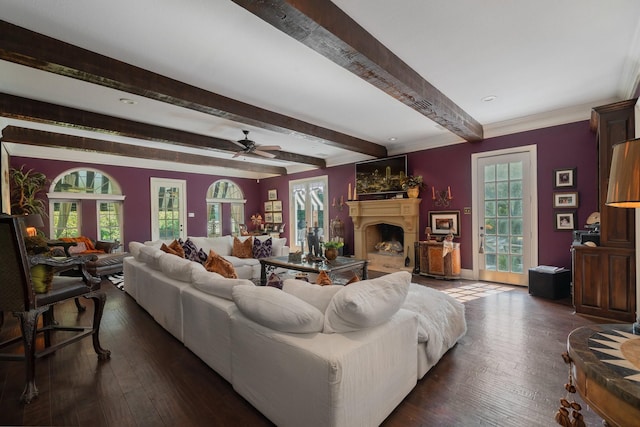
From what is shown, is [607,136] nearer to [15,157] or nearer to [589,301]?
[589,301]

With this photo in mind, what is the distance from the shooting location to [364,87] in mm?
3430

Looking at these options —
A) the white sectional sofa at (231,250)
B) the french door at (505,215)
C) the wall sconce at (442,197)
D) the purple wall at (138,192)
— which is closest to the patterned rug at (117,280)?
the white sectional sofa at (231,250)

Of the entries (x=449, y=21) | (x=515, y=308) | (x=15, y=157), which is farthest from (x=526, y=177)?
(x=15, y=157)

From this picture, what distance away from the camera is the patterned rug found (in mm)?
5025

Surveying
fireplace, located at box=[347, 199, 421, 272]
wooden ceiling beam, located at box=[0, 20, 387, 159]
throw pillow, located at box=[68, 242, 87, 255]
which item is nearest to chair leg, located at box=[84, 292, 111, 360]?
wooden ceiling beam, located at box=[0, 20, 387, 159]

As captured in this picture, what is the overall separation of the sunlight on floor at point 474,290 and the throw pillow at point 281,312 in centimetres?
328

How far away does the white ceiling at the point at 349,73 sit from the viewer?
83.0 inches

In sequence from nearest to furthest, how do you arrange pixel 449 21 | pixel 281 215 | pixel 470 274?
pixel 449 21
pixel 470 274
pixel 281 215

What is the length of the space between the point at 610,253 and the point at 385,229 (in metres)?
4.16

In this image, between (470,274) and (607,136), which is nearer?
(607,136)

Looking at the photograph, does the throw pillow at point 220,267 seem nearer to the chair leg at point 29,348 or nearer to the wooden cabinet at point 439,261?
the chair leg at point 29,348

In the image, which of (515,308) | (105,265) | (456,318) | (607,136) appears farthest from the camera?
(105,265)

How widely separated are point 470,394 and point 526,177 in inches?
158

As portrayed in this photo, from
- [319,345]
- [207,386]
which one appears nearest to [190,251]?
[207,386]
